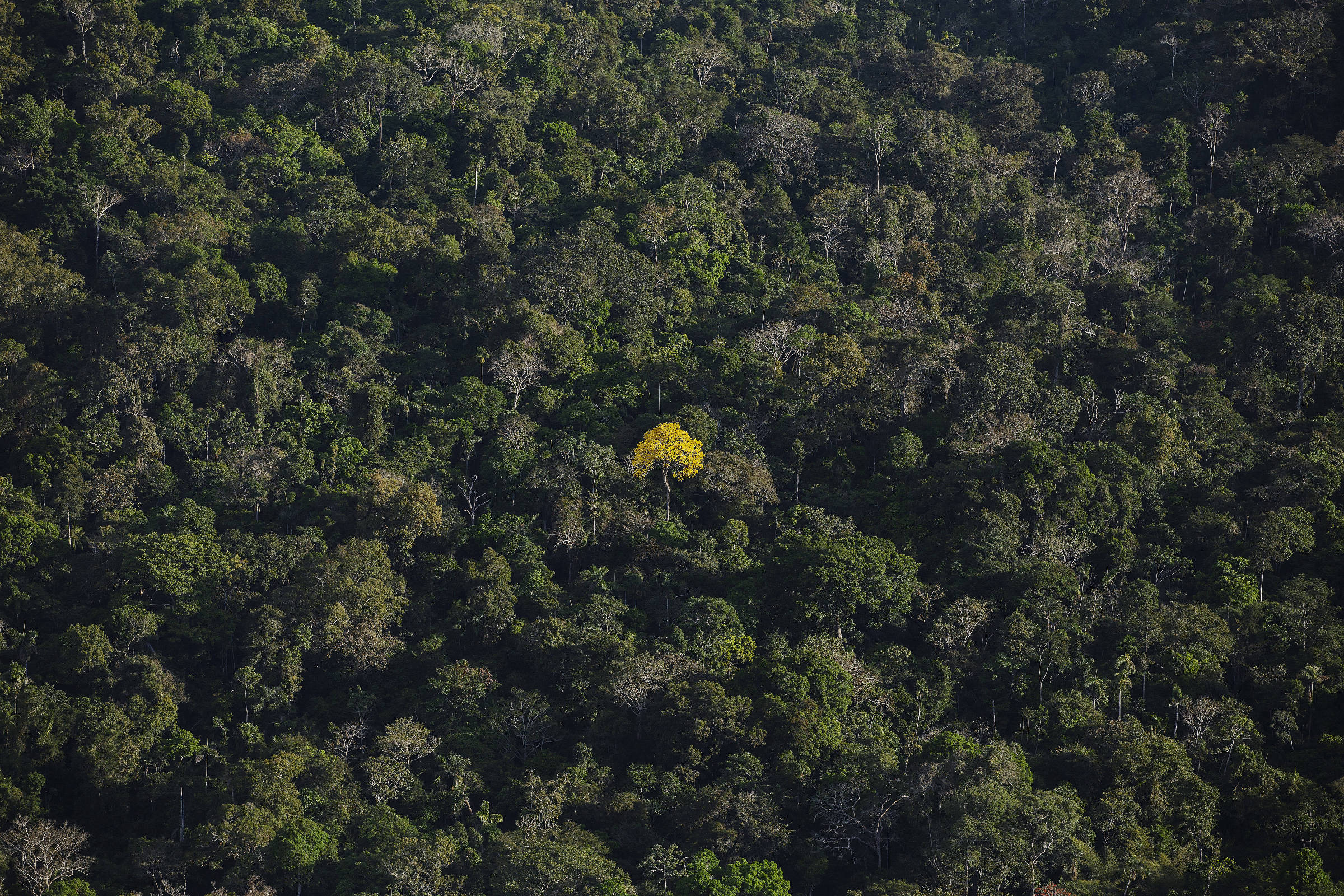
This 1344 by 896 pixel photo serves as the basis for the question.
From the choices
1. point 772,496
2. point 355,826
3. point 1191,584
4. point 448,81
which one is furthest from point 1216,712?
point 448,81

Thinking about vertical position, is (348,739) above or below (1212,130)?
below

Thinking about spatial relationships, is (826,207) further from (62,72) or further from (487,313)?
(62,72)

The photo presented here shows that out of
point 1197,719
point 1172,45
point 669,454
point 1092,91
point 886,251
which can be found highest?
point 1172,45

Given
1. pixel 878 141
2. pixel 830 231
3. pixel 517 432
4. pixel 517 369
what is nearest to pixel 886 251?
pixel 830 231

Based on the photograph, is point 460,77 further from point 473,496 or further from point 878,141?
point 473,496

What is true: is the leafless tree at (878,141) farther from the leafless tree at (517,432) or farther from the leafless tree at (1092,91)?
the leafless tree at (517,432)

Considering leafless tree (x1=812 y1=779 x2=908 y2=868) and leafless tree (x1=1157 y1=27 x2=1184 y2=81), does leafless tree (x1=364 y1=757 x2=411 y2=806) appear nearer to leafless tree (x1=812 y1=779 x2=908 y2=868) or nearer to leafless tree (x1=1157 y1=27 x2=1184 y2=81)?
leafless tree (x1=812 y1=779 x2=908 y2=868)
